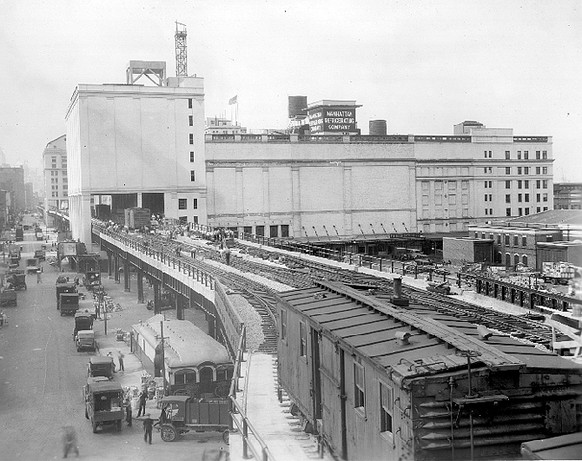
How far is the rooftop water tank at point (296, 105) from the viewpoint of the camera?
10045 cm

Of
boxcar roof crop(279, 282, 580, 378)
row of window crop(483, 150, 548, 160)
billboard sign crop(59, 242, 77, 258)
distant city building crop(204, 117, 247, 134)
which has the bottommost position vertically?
billboard sign crop(59, 242, 77, 258)

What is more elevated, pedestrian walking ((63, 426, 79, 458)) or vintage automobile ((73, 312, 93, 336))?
vintage automobile ((73, 312, 93, 336))

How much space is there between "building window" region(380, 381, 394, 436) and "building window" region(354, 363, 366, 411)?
0.69m

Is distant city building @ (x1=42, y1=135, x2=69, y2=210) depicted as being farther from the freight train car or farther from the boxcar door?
the freight train car

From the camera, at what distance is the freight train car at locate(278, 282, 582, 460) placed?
24.5 feet

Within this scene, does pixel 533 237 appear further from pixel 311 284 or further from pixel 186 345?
pixel 186 345

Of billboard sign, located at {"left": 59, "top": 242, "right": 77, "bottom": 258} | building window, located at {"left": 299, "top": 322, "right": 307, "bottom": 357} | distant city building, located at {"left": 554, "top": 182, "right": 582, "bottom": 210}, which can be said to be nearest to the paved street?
building window, located at {"left": 299, "top": 322, "right": 307, "bottom": 357}

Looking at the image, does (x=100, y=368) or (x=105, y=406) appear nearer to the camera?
(x=105, y=406)

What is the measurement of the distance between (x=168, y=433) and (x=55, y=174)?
125772 millimetres

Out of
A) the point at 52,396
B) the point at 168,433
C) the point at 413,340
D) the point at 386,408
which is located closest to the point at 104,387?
the point at 168,433

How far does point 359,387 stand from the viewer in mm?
9430

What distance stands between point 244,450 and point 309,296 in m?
3.46

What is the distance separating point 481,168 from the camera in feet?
284

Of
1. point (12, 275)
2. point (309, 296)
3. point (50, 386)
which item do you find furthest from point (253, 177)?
point (309, 296)
